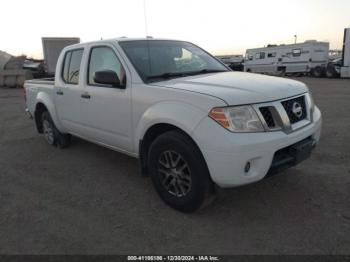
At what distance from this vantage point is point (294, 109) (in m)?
3.41

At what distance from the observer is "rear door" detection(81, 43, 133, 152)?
3.96 m

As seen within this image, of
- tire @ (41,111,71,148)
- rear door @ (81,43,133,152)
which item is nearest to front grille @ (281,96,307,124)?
rear door @ (81,43,133,152)

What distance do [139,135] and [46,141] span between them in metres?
3.84

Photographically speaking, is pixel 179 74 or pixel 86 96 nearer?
pixel 179 74

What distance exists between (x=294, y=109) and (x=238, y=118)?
0.77 m

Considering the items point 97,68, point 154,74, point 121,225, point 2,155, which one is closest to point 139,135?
point 154,74

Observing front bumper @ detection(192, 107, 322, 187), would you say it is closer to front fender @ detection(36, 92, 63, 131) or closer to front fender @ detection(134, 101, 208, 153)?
Answer: front fender @ detection(134, 101, 208, 153)

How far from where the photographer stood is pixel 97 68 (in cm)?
452

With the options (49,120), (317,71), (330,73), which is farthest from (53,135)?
(317,71)

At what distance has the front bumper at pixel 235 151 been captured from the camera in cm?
291

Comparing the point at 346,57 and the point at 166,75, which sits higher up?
the point at 166,75

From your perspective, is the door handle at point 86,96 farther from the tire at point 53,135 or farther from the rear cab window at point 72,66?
the tire at point 53,135

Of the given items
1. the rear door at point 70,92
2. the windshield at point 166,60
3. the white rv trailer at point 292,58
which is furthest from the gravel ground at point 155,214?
the white rv trailer at point 292,58

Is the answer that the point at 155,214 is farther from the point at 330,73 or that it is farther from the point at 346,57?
the point at 330,73
